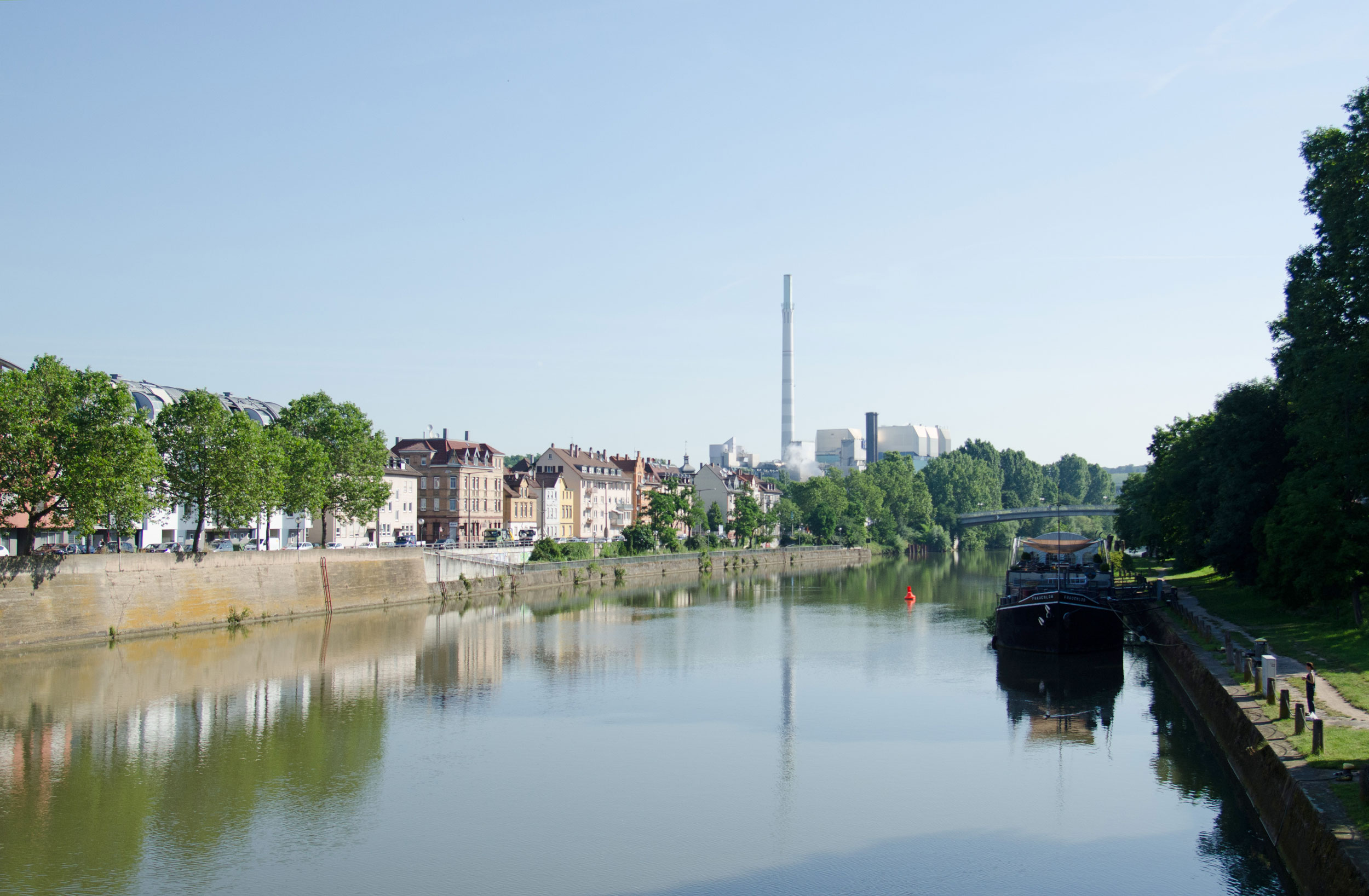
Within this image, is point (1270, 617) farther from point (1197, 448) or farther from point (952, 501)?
point (952, 501)

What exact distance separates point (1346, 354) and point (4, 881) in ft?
97.2

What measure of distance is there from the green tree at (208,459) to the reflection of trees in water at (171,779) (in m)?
17.8

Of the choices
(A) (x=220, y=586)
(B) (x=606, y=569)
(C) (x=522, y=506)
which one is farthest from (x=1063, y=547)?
(C) (x=522, y=506)

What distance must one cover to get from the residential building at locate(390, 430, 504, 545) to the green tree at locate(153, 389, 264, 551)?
39.8 meters

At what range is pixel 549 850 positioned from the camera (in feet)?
62.2

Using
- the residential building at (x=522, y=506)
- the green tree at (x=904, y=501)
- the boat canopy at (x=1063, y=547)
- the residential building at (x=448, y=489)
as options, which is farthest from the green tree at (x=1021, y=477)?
the boat canopy at (x=1063, y=547)

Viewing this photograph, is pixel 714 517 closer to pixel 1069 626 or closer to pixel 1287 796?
pixel 1069 626

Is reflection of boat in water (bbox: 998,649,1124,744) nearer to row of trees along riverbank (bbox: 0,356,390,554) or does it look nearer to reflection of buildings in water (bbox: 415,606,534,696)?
reflection of buildings in water (bbox: 415,606,534,696)

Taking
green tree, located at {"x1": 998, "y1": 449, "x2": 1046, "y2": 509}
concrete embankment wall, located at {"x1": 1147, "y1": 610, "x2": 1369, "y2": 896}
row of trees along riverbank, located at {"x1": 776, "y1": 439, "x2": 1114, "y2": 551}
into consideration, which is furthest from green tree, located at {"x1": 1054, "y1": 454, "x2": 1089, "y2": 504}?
concrete embankment wall, located at {"x1": 1147, "y1": 610, "x2": 1369, "y2": 896}

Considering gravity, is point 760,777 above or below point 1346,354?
below

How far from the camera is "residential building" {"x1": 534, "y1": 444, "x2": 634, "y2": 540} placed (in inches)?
4395

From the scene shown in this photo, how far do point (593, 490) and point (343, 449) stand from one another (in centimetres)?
5604

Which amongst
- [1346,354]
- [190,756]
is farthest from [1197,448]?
[190,756]

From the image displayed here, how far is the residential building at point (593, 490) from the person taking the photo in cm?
11162
